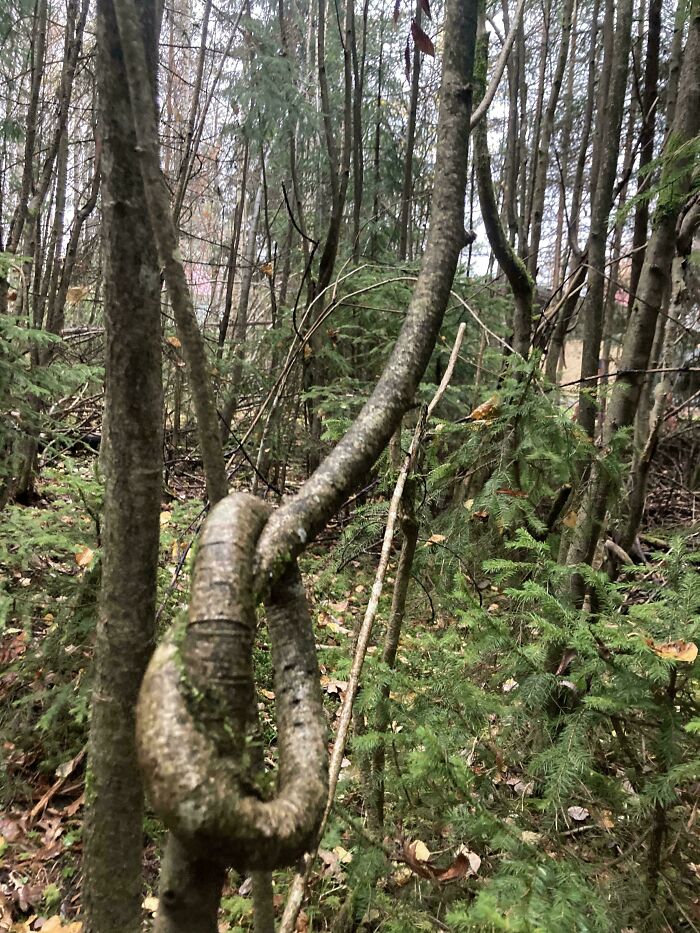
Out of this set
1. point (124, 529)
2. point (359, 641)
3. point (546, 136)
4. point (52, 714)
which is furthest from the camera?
point (546, 136)

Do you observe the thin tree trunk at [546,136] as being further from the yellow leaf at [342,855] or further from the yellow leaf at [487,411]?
the yellow leaf at [342,855]

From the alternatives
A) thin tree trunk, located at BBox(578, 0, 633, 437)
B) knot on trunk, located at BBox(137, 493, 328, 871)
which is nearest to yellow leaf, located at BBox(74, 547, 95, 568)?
knot on trunk, located at BBox(137, 493, 328, 871)

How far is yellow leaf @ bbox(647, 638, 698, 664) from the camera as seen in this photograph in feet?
5.17

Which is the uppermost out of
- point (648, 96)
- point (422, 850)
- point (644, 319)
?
point (648, 96)

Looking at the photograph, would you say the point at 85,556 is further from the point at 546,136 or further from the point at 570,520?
the point at 546,136

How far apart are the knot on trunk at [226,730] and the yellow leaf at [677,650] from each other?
1136 mm

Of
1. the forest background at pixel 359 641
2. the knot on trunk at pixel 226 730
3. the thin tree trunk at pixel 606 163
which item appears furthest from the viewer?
the thin tree trunk at pixel 606 163

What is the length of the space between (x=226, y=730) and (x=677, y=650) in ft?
4.60

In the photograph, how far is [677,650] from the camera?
1612 millimetres

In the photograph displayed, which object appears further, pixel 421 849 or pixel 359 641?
pixel 421 849

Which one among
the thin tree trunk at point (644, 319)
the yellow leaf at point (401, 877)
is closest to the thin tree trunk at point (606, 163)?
the thin tree trunk at point (644, 319)

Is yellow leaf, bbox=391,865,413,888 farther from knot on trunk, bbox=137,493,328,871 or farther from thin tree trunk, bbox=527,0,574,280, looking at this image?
thin tree trunk, bbox=527,0,574,280

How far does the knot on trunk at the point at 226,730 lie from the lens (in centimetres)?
68

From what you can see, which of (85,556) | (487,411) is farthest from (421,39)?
(85,556)
